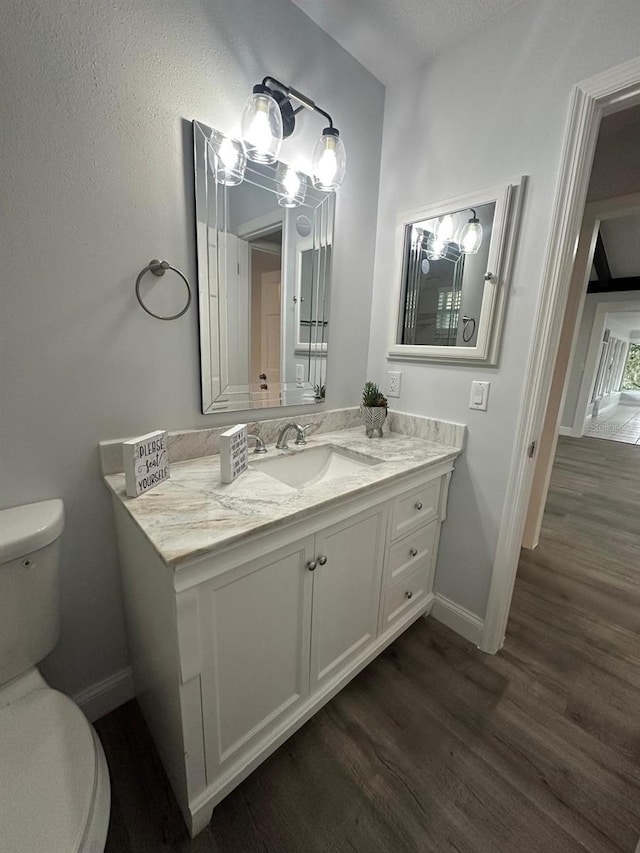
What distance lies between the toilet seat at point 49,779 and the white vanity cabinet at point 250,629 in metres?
0.19

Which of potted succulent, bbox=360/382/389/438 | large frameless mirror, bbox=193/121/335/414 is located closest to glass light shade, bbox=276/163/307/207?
large frameless mirror, bbox=193/121/335/414

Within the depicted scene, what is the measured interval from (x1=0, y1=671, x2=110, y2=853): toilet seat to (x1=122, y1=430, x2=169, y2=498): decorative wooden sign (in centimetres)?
52

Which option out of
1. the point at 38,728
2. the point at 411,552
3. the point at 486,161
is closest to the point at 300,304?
the point at 486,161

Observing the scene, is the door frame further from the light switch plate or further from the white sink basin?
the white sink basin

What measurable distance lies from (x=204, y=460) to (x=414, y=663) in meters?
1.25

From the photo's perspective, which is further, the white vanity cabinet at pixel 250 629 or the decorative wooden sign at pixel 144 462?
the decorative wooden sign at pixel 144 462

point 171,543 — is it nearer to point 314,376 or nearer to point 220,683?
point 220,683

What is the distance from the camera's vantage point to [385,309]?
177cm

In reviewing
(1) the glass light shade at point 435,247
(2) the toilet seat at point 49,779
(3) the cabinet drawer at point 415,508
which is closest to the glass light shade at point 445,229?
(1) the glass light shade at point 435,247

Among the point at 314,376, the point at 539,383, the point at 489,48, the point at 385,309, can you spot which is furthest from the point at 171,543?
the point at 489,48

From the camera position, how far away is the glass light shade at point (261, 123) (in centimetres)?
110

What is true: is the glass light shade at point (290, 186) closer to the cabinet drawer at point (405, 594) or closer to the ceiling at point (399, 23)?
the ceiling at point (399, 23)

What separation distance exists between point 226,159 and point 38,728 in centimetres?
166

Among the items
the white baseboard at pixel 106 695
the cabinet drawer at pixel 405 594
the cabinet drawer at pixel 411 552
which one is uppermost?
the cabinet drawer at pixel 411 552
